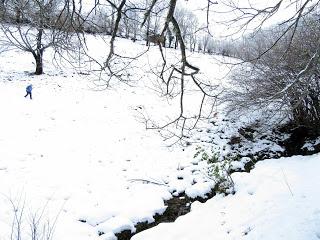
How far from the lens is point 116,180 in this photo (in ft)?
35.9

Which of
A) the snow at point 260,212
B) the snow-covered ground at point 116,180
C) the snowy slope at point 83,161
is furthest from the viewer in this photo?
the snowy slope at point 83,161

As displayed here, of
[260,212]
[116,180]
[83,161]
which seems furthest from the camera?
[83,161]

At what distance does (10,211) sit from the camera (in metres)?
8.10

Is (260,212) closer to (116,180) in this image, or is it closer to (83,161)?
(116,180)

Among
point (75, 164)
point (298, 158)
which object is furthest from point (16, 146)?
point (298, 158)

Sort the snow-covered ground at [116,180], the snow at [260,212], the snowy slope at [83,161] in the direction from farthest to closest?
the snowy slope at [83,161], the snow-covered ground at [116,180], the snow at [260,212]

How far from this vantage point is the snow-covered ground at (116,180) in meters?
7.21

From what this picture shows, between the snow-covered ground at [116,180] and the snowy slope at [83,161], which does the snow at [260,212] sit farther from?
the snowy slope at [83,161]

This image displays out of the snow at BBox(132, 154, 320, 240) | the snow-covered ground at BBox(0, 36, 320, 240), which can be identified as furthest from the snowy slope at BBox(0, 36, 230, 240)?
the snow at BBox(132, 154, 320, 240)

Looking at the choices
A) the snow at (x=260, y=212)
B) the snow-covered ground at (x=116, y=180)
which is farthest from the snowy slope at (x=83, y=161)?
the snow at (x=260, y=212)

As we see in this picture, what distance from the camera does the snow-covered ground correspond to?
23.7 feet

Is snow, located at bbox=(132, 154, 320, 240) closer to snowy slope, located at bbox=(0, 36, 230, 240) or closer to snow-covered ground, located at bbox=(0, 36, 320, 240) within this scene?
snow-covered ground, located at bbox=(0, 36, 320, 240)

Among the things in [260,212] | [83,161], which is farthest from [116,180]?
[260,212]

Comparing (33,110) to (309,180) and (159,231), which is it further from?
(309,180)
